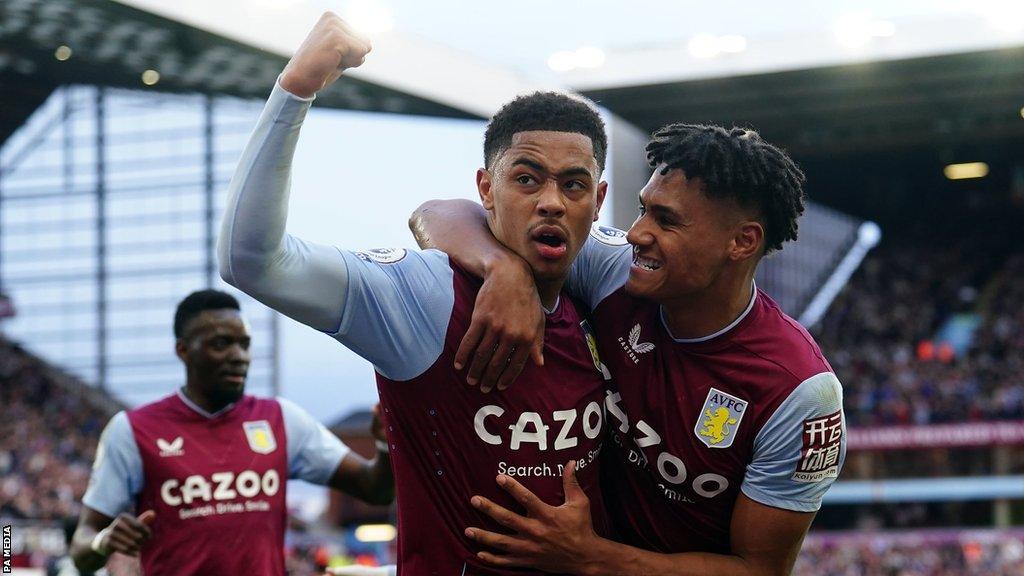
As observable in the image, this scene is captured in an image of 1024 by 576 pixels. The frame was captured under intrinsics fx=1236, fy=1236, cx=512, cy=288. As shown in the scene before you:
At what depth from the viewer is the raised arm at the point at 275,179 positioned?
2766 mm

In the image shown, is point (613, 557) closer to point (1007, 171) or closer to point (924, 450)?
point (924, 450)

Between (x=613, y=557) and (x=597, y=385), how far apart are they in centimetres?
48

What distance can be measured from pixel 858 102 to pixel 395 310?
909 inches

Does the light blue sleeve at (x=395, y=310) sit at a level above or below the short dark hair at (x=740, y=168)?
below

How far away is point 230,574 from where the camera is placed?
5.19 m

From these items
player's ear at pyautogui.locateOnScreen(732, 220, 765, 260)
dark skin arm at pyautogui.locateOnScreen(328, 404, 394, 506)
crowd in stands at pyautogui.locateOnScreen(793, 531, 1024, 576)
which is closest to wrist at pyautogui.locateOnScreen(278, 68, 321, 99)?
player's ear at pyautogui.locateOnScreen(732, 220, 765, 260)

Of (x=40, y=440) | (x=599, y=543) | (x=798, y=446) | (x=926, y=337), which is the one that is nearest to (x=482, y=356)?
(x=599, y=543)

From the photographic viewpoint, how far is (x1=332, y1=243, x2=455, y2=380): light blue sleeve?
3043 millimetres

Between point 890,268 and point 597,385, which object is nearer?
point 597,385

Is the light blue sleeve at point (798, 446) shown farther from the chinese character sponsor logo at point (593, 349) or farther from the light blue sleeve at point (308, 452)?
the light blue sleeve at point (308, 452)

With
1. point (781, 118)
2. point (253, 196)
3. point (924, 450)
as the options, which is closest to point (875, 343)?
point (924, 450)

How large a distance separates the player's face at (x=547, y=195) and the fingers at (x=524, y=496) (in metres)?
0.58

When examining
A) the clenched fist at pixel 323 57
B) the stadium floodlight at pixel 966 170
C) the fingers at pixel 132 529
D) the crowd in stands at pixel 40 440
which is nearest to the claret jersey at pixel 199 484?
the fingers at pixel 132 529

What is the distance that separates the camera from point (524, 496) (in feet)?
10.7
